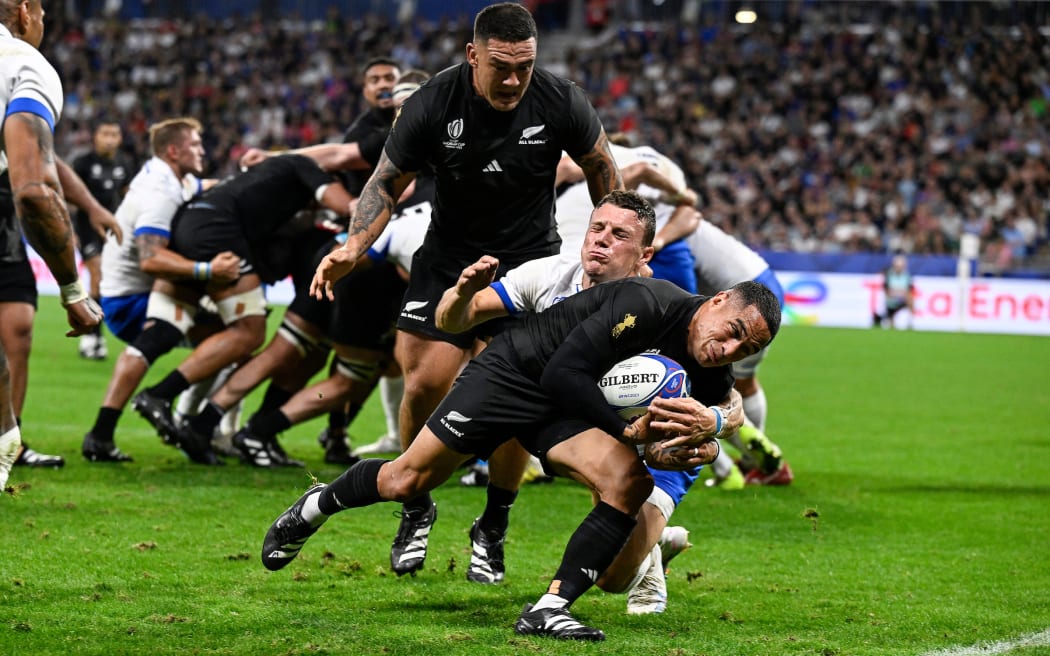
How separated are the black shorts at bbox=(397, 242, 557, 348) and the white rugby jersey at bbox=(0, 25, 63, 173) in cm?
201

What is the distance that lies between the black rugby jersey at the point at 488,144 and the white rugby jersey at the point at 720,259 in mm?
2976

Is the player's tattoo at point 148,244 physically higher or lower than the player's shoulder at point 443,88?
lower

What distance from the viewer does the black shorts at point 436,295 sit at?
588cm

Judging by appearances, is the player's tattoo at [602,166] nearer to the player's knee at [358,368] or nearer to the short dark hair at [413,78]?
the short dark hair at [413,78]

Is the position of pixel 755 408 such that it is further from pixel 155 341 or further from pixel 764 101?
pixel 764 101

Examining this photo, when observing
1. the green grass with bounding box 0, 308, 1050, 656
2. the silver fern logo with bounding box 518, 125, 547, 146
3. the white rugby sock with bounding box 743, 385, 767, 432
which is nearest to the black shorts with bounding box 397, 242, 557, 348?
the silver fern logo with bounding box 518, 125, 547, 146

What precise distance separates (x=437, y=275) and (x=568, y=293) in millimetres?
966

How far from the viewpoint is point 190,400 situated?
8969mm

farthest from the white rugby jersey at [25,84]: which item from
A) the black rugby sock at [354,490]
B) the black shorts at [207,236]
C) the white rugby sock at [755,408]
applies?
the white rugby sock at [755,408]

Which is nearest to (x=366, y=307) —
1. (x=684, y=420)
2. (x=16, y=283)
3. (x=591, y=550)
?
(x=16, y=283)

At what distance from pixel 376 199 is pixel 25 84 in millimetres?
1690

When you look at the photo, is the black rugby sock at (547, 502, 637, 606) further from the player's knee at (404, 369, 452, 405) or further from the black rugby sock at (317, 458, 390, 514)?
the player's knee at (404, 369, 452, 405)

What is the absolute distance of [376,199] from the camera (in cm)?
560

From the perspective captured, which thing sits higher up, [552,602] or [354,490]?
[354,490]
